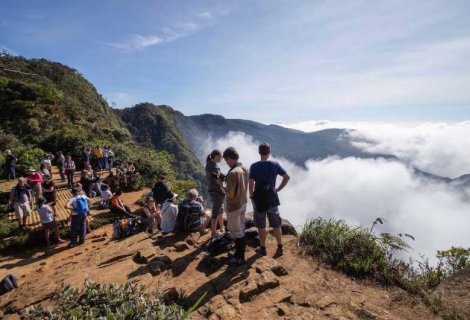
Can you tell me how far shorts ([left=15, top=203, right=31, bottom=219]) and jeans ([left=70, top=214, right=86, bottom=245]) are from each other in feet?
→ 7.40

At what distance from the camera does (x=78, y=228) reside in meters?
9.52

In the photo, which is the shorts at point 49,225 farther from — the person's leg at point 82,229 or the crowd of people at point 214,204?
the person's leg at point 82,229

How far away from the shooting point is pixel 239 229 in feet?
17.2

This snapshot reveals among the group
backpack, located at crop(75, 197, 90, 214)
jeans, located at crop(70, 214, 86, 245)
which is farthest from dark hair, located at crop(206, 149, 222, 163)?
jeans, located at crop(70, 214, 86, 245)

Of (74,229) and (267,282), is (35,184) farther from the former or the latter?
(267,282)

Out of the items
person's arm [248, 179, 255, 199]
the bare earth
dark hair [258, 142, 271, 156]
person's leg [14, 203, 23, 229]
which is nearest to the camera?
the bare earth

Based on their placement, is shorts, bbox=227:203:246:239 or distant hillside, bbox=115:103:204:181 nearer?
shorts, bbox=227:203:246:239

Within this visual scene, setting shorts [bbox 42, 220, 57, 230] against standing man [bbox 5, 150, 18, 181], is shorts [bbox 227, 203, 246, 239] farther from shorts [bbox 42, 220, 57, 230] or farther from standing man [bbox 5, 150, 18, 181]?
standing man [bbox 5, 150, 18, 181]

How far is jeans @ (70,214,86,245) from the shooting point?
9.27m

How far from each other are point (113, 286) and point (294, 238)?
4361mm

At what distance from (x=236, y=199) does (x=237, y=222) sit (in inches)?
15.8

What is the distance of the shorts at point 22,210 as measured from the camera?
10.2 meters

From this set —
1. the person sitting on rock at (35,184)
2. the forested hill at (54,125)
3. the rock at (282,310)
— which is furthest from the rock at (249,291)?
the person sitting on rock at (35,184)

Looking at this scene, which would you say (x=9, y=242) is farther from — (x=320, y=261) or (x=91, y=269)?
(x=320, y=261)
